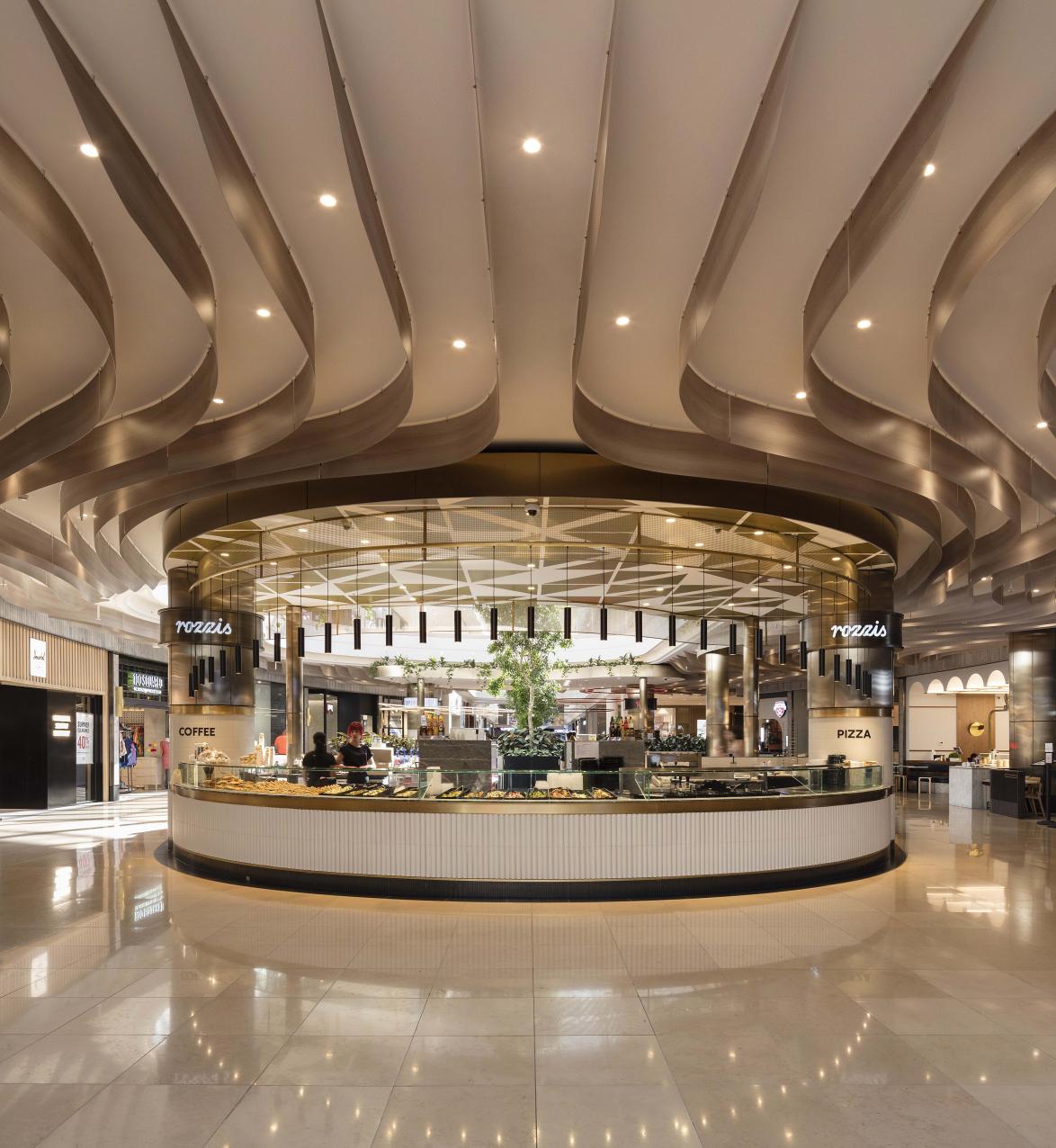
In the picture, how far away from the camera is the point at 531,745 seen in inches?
481

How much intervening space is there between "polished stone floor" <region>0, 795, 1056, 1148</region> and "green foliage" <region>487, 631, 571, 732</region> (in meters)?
5.49

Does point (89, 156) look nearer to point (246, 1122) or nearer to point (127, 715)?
point (246, 1122)

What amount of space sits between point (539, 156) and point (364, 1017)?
4.32 m

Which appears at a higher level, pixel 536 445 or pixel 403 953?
pixel 536 445

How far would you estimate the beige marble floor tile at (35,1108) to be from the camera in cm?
362

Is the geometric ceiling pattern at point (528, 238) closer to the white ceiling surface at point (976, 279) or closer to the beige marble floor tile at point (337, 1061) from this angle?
the white ceiling surface at point (976, 279)

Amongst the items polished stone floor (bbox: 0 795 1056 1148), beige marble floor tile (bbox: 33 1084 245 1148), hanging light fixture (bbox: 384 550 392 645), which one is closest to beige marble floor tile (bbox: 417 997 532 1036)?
polished stone floor (bbox: 0 795 1056 1148)

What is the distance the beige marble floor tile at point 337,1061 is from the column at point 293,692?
10.8 meters

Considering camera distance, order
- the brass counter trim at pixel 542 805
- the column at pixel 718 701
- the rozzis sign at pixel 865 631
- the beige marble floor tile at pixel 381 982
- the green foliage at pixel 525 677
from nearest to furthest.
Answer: the beige marble floor tile at pixel 381 982 → the brass counter trim at pixel 542 805 → the green foliage at pixel 525 677 → the rozzis sign at pixel 865 631 → the column at pixel 718 701

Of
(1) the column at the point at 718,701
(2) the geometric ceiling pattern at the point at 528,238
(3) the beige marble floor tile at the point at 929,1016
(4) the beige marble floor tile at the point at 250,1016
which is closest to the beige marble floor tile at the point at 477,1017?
(4) the beige marble floor tile at the point at 250,1016

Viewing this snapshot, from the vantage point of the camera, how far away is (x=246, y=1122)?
146 inches

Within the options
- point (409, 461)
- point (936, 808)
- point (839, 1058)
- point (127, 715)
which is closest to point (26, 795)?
point (127, 715)

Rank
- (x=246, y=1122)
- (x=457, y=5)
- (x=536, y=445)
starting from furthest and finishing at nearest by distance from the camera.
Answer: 1. (x=536, y=445)
2. (x=246, y=1122)
3. (x=457, y=5)

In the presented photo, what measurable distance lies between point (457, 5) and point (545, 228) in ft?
6.06
